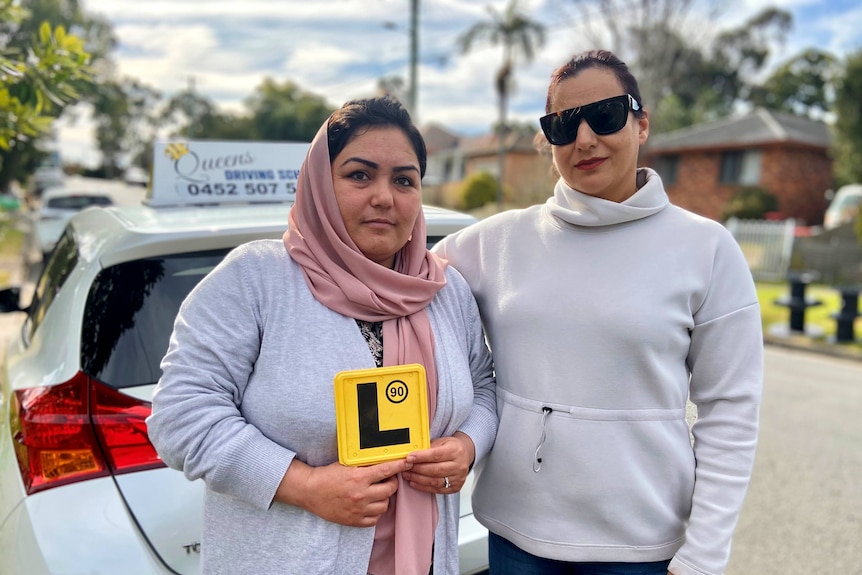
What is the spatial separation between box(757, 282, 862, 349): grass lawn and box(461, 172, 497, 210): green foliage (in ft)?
59.1

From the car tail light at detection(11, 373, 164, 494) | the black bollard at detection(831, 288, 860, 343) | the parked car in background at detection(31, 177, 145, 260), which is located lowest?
the black bollard at detection(831, 288, 860, 343)

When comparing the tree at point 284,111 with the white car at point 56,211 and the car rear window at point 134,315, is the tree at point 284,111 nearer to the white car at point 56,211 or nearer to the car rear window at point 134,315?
the white car at point 56,211

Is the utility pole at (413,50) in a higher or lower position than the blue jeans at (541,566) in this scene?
higher

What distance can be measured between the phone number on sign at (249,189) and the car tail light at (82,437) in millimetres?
1603

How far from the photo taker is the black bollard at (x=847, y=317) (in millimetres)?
8961

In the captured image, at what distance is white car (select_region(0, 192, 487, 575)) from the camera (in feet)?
5.65

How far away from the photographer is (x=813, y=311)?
1110 centimetres

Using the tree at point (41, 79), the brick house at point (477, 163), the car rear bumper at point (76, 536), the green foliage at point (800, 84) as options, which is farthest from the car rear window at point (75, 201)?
the green foliage at point (800, 84)

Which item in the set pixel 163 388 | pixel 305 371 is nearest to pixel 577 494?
pixel 305 371

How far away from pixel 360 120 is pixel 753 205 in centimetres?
2473

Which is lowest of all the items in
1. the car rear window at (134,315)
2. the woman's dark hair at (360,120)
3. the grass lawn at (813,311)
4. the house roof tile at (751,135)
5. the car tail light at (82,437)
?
the grass lawn at (813,311)

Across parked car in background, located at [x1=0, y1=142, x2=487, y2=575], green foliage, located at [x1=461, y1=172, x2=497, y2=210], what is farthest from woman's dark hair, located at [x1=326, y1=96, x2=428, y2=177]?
green foliage, located at [x1=461, y1=172, x2=497, y2=210]

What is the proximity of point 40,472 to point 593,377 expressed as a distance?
1.54 metres

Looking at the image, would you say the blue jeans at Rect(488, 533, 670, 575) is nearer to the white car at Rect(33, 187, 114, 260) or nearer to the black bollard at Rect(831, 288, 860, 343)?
the black bollard at Rect(831, 288, 860, 343)
